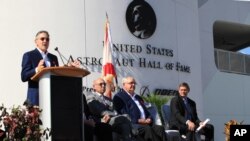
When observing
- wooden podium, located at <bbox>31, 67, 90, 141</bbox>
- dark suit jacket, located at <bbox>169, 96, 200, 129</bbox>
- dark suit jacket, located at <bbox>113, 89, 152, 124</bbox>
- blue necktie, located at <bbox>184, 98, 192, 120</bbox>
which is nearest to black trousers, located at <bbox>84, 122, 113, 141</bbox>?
dark suit jacket, located at <bbox>113, 89, 152, 124</bbox>

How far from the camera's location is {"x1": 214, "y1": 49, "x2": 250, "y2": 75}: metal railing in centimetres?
2142

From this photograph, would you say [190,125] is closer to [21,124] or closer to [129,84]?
[129,84]

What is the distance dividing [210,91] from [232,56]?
5.19 feet

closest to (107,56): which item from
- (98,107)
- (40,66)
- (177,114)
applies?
(177,114)

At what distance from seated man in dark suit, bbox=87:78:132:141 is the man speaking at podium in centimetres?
128

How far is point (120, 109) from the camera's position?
875 cm

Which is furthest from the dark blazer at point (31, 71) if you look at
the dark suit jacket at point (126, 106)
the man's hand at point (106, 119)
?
the dark suit jacket at point (126, 106)

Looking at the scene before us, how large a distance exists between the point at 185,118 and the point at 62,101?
12.2 feet

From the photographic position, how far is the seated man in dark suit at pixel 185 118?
9.53 metres

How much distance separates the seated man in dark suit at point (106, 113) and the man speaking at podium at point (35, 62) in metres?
1.28

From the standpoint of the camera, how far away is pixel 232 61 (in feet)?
72.0

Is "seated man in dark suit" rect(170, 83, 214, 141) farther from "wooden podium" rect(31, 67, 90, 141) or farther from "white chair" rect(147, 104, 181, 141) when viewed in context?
"wooden podium" rect(31, 67, 90, 141)

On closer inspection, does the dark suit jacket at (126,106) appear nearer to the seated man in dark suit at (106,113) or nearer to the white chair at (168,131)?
the seated man in dark suit at (106,113)

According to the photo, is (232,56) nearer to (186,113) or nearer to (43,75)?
(186,113)
